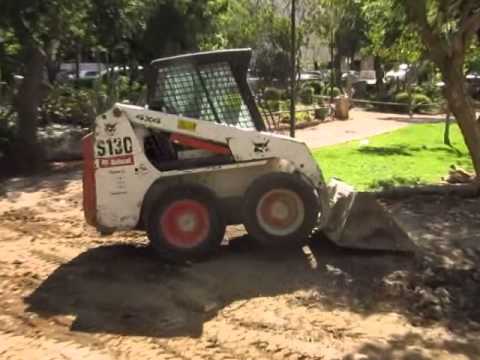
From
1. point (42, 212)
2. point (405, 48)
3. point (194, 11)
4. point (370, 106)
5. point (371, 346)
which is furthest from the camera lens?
point (370, 106)

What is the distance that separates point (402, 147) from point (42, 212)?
11287 millimetres

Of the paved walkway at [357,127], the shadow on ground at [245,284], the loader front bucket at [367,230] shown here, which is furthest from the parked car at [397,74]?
the shadow on ground at [245,284]

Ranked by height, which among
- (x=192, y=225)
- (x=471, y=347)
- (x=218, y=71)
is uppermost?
(x=218, y=71)

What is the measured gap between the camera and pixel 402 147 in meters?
19.3

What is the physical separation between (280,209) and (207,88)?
1.46 m

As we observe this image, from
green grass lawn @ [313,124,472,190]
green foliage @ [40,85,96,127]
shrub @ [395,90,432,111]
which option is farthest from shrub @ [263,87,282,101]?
green foliage @ [40,85,96,127]

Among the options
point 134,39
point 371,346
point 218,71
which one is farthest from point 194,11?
point 371,346

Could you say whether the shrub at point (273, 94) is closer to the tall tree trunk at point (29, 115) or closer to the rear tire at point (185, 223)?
the tall tree trunk at point (29, 115)

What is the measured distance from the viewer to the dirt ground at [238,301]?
17.9 ft

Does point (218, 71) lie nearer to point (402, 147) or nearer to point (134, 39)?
point (402, 147)

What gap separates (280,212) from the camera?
24.6 feet

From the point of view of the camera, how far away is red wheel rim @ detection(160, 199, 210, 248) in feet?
24.4

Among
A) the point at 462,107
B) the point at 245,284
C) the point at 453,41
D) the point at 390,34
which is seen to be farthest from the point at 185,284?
the point at 390,34

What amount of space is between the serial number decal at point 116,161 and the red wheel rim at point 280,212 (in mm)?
1341
